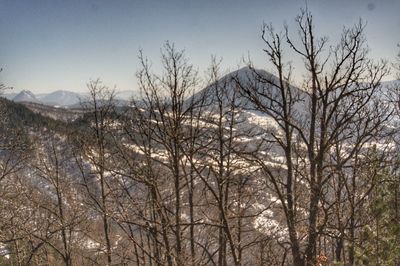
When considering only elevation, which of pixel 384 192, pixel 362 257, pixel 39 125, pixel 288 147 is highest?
pixel 39 125

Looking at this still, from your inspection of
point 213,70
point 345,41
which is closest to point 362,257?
point 213,70

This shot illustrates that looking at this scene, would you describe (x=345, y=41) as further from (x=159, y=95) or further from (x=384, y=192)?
(x=384, y=192)

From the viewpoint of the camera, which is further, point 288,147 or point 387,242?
point 387,242

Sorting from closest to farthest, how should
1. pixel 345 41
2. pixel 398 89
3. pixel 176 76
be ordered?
1. pixel 345 41
2. pixel 176 76
3. pixel 398 89

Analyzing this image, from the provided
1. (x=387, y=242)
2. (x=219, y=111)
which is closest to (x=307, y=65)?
(x=219, y=111)

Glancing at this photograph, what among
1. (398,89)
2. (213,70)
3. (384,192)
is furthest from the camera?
(398,89)

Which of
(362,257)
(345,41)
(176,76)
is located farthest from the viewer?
(362,257)

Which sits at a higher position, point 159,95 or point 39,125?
point 39,125

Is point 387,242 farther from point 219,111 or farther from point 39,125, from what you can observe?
point 39,125

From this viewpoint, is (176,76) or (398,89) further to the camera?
(398,89)
